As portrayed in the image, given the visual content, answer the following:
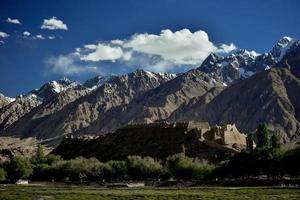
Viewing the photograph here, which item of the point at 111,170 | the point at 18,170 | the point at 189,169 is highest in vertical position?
the point at 18,170

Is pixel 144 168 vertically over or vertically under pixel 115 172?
over

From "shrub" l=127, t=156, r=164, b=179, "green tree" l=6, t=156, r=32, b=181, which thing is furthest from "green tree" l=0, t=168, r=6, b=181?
"shrub" l=127, t=156, r=164, b=179

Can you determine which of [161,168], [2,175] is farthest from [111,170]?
[2,175]

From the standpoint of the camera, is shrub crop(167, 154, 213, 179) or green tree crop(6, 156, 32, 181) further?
green tree crop(6, 156, 32, 181)

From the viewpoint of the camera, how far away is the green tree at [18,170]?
552 ft

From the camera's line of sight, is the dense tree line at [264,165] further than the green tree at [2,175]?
No

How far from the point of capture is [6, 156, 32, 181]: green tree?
6619 inches

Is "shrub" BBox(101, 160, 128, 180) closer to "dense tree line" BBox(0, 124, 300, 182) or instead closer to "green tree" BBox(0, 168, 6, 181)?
"dense tree line" BBox(0, 124, 300, 182)

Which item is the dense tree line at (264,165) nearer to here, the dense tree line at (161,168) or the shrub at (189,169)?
the dense tree line at (161,168)

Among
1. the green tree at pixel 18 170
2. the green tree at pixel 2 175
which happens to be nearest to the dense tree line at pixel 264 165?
the green tree at pixel 18 170

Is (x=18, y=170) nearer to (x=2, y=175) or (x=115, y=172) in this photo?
(x=2, y=175)

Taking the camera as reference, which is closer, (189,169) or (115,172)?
(189,169)

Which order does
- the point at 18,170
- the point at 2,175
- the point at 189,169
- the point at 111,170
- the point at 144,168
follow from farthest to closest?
the point at 18,170 → the point at 2,175 → the point at 111,170 → the point at 144,168 → the point at 189,169

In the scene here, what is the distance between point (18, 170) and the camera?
168625 mm
